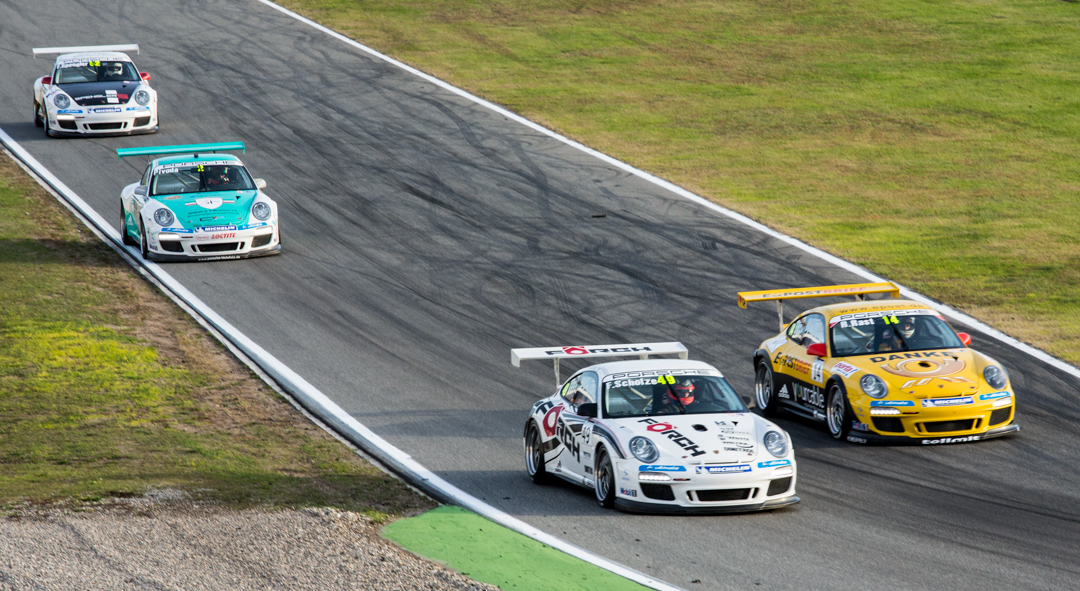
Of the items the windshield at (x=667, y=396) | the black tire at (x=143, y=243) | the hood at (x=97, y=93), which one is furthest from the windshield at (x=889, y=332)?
the hood at (x=97, y=93)

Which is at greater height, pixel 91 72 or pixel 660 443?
pixel 660 443

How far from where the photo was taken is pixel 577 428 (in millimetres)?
12156

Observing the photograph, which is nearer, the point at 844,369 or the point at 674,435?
the point at 674,435

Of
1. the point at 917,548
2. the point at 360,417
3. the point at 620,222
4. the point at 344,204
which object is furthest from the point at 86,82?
the point at 917,548

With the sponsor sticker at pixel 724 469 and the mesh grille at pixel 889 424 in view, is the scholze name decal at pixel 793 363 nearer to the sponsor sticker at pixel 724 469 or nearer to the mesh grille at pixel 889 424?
the mesh grille at pixel 889 424

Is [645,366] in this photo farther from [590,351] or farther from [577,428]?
[590,351]

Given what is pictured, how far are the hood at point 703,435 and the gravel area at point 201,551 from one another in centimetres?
259

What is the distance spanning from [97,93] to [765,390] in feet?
64.4

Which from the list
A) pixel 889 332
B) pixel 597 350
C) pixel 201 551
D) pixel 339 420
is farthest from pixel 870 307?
pixel 201 551

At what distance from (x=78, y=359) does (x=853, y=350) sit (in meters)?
9.46

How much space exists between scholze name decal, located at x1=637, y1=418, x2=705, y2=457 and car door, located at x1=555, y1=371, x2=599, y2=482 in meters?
0.59

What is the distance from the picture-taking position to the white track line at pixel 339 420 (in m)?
10.5

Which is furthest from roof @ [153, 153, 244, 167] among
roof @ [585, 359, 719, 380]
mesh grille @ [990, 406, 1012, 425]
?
mesh grille @ [990, 406, 1012, 425]

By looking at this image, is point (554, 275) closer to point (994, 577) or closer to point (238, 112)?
point (994, 577)
